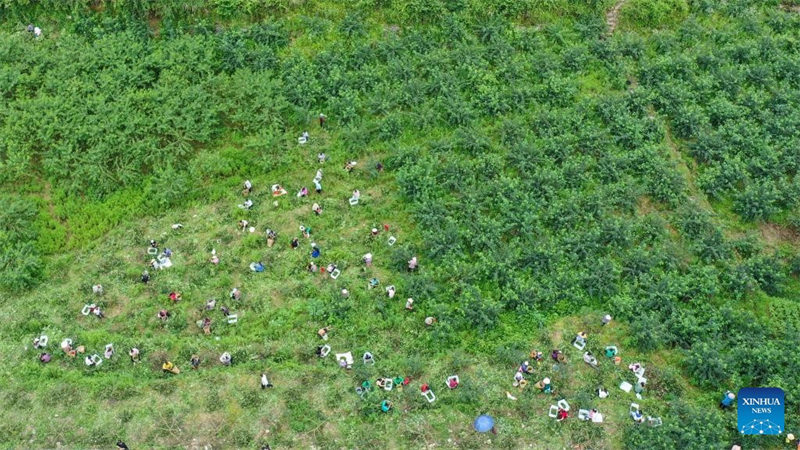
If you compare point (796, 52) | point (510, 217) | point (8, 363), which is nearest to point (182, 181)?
point (8, 363)

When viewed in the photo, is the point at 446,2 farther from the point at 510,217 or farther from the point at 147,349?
the point at 147,349

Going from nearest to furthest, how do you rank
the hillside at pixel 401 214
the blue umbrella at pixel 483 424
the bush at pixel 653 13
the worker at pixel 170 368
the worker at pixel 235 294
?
the blue umbrella at pixel 483 424
the hillside at pixel 401 214
the worker at pixel 170 368
the worker at pixel 235 294
the bush at pixel 653 13

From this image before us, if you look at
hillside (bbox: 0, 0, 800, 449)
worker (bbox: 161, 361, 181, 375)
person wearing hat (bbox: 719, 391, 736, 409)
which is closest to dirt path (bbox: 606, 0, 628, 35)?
hillside (bbox: 0, 0, 800, 449)

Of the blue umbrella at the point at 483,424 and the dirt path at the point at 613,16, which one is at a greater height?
the dirt path at the point at 613,16

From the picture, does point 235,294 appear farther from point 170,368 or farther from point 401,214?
point 401,214

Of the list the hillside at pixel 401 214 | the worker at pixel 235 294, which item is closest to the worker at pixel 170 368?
the hillside at pixel 401 214

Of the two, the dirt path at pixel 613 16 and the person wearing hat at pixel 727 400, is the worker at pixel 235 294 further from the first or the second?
the dirt path at pixel 613 16
